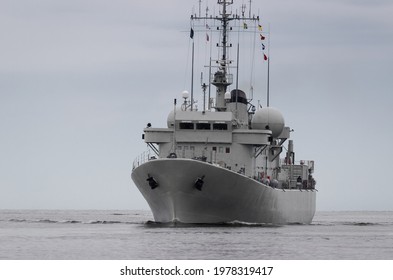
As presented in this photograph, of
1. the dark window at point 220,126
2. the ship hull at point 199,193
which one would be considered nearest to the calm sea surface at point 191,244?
the ship hull at point 199,193

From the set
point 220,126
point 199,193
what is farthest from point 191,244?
point 220,126

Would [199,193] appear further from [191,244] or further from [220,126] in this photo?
[191,244]

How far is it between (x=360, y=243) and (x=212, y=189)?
495 inches

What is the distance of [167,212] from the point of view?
6569 centimetres

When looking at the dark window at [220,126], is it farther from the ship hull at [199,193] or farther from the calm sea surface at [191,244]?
the calm sea surface at [191,244]

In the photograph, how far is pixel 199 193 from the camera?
207 ft

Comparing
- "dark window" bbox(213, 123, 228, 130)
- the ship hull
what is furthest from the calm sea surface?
"dark window" bbox(213, 123, 228, 130)

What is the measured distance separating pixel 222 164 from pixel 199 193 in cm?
447

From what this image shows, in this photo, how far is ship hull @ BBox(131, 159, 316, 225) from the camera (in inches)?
2468

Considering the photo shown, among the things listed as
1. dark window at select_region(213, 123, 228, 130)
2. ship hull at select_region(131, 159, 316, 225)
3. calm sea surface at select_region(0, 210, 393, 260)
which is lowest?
calm sea surface at select_region(0, 210, 393, 260)

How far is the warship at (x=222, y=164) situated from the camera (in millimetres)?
63281

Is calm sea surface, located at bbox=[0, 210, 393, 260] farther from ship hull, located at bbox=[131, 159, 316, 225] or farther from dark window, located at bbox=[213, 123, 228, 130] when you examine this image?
dark window, located at bbox=[213, 123, 228, 130]
